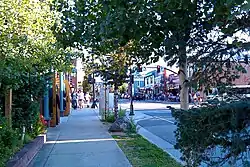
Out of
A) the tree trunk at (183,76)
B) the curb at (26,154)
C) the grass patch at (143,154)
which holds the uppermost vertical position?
the tree trunk at (183,76)

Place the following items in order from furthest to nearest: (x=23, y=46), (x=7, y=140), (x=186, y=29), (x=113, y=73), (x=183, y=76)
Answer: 1. (x=113, y=73)
2. (x=23, y=46)
3. (x=7, y=140)
4. (x=183, y=76)
5. (x=186, y=29)

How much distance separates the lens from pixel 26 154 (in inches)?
352

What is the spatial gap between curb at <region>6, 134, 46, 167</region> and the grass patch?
233 centimetres

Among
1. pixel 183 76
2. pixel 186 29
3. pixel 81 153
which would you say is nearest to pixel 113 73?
pixel 81 153

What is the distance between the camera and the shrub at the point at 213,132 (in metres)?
4.09

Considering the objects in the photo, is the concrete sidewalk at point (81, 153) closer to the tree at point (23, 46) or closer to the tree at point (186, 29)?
the tree at point (23, 46)

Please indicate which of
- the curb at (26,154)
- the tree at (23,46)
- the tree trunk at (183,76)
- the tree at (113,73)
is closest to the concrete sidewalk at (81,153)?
the curb at (26,154)

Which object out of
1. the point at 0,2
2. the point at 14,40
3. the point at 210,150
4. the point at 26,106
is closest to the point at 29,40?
the point at 14,40

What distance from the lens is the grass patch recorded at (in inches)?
359

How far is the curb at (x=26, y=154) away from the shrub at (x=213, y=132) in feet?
13.1

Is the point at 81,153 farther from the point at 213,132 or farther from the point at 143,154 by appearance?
the point at 213,132

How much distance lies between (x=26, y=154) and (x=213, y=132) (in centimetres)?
563

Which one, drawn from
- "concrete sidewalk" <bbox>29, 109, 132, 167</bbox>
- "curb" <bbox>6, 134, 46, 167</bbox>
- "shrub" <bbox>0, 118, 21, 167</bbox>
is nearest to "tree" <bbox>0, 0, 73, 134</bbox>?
"curb" <bbox>6, 134, 46, 167</bbox>

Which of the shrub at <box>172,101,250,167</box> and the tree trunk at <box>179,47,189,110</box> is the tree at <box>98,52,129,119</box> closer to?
the tree trunk at <box>179,47,189,110</box>
